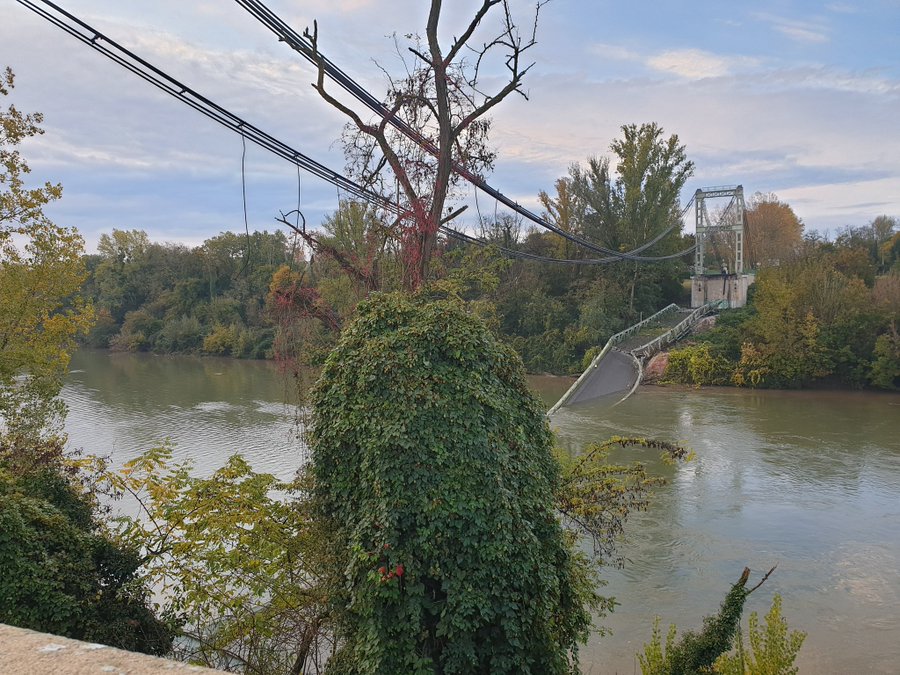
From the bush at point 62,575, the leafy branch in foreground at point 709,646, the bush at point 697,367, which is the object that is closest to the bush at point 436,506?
the leafy branch in foreground at point 709,646

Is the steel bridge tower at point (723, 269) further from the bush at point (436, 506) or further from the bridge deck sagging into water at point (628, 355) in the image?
the bush at point (436, 506)

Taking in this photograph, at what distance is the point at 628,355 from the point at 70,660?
21.4 m

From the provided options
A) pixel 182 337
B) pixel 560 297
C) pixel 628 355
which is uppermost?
pixel 560 297

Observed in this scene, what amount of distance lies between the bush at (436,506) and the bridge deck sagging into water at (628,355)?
1007cm

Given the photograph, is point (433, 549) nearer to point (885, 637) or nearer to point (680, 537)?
point (885, 637)

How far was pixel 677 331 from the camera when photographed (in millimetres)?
26453

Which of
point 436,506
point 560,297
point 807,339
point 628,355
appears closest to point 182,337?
point 560,297

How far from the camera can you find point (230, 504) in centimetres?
544

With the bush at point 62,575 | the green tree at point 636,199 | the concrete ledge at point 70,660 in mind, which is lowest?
the bush at point 62,575

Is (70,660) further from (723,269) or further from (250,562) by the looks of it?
(723,269)

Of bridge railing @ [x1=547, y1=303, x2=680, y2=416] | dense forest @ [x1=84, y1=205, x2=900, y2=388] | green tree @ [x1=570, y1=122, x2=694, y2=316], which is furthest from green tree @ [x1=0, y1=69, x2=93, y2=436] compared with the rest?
green tree @ [x1=570, y1=122, x2=694, y2=316]

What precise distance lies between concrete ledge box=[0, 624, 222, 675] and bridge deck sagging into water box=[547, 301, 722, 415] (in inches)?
489

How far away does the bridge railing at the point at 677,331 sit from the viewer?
23.5 metres

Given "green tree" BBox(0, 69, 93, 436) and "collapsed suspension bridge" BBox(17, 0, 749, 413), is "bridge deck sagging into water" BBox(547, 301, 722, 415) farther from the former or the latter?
"green tree" BBox(0, 69, 93, 436)
